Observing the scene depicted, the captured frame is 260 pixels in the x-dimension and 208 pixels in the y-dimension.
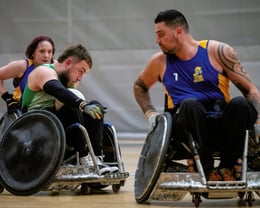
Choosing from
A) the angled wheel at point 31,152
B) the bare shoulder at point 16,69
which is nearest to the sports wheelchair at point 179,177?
the angled wheel at point 31,152

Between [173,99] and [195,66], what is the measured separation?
0.21m

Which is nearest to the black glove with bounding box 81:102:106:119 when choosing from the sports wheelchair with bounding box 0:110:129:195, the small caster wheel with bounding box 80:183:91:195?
the sports wheelchair with bounding box 0:110:129:195

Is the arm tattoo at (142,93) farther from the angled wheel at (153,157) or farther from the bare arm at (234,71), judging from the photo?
the bare arm at (234,71)

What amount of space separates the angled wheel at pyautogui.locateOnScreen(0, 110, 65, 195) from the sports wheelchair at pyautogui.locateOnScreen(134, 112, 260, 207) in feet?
1.56

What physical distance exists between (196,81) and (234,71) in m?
0.21

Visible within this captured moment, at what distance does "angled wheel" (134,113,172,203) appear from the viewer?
11.0ft

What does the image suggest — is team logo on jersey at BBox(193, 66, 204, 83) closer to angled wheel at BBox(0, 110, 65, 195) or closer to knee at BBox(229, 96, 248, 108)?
knee at BBox(229, 96, 248, 108)

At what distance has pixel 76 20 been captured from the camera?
381 inches

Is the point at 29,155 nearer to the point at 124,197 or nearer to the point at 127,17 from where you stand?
the point at 124,197

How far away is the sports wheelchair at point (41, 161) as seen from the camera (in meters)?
3.73

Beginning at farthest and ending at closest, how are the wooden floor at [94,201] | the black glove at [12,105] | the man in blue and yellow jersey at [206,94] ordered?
the black glove at [12,105] → the wooden floor at [94,201] → the man in blue and yellow jersey at [206,94]

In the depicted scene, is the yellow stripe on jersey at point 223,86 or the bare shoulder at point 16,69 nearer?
the yellow stripe on jersey at point 223,86

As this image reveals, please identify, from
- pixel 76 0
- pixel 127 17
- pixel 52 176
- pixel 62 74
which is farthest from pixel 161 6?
pixel 52 176

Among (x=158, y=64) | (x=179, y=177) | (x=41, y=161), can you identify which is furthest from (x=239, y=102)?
(x=41, y=161)
